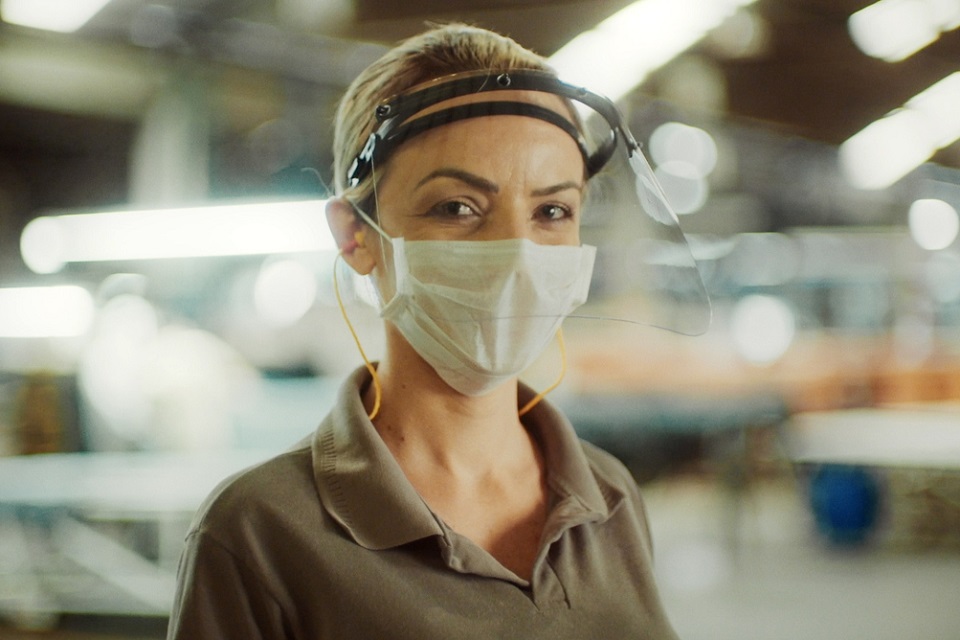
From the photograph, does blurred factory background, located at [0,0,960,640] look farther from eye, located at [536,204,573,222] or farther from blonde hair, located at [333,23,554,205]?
eye, located at [536,204,573,222]

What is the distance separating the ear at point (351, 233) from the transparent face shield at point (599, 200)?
0.07 feet

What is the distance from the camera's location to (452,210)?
0.97 meters

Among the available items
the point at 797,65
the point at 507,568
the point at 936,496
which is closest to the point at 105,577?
the point at 507,568

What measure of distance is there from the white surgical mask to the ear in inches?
2.1

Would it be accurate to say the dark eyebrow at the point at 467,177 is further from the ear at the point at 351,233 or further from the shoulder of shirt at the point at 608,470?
the shoulder of shirt at the point at 608,470

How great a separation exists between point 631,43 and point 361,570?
1489mm

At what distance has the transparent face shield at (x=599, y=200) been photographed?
3.16 ft

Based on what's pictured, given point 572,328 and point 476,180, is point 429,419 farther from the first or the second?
point 572,328

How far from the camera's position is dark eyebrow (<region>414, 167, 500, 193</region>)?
941 mm

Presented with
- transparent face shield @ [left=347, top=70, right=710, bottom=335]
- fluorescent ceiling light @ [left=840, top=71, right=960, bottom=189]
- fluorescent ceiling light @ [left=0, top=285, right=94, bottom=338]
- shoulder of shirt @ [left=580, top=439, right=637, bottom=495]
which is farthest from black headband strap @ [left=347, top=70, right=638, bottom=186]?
fluorescent ceiling light @ [left=840, top=71, right=960, bottom=189]

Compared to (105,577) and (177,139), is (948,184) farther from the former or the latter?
(105,577)

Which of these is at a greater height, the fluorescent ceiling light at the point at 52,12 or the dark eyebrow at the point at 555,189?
the fluorescent ceiling light at the point at 52,12

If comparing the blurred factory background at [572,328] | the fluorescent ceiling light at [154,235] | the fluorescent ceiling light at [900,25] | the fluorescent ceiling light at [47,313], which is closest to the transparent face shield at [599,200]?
the blurred factory background at [572,328]

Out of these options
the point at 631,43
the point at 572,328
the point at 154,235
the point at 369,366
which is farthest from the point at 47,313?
the point at 369,366
